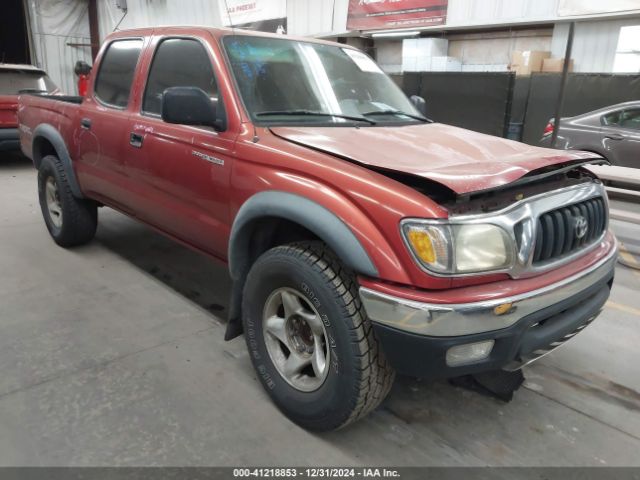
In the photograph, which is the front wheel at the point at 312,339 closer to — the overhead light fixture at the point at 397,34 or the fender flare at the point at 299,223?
the fender flare at the point at 299,223

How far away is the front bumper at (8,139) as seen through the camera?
29.2 feet

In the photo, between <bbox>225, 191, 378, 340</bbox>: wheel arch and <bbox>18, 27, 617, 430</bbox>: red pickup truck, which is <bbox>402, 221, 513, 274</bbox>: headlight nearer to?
<bbox>18, 27, 617, 430</bbox>: red pickup truck

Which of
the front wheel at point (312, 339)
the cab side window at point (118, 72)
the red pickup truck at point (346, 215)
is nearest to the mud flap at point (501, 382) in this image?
the red pickup truck at point (346, 215)

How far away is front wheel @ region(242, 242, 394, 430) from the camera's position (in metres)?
2.04

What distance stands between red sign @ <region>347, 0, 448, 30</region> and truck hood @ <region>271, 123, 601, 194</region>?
32.4ft

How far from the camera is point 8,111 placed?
8938 millimetres

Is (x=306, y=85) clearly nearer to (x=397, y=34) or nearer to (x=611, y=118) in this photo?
(x=611, y=118)

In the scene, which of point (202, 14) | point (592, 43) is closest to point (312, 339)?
point (592, 43)

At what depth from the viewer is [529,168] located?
2109 millimetres

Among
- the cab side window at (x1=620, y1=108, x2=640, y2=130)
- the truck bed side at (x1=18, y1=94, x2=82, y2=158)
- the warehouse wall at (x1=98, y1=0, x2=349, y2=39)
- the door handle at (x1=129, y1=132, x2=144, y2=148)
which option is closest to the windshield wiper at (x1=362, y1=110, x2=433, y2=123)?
the door handle at (x1=129, y1=132, x2=144, y2=148)

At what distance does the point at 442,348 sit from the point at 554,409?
1.20 metres

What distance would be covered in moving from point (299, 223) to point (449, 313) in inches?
29.5

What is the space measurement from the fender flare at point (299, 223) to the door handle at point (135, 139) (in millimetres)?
1221

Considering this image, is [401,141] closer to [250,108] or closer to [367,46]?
[250,108]
